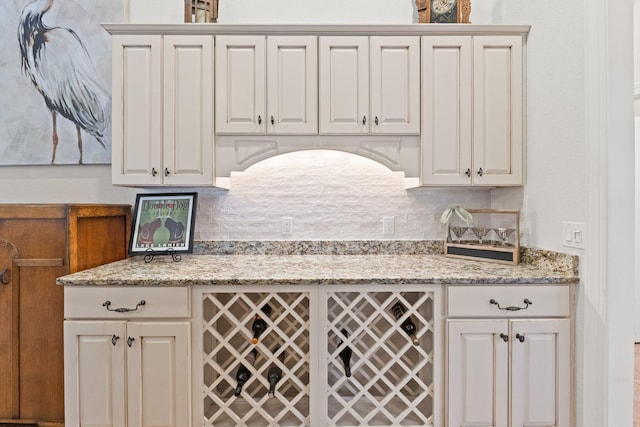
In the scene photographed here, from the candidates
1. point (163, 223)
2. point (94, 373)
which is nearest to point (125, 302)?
point (94, 373)

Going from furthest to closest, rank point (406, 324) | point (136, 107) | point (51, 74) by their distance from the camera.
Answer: point (51, 74) < point (136, 107) < point (406, 324)

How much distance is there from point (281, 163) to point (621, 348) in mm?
1976

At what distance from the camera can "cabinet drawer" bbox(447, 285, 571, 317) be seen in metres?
1.65

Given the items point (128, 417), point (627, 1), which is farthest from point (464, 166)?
point (128, 417)

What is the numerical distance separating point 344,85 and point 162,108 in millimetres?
1026

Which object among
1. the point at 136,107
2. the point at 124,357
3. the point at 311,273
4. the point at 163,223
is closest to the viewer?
the point at 124,357

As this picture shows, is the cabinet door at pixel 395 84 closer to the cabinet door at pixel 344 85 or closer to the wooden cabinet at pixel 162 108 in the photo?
the cabinet door at pixel 344 85

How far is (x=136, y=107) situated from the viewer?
6.49 ft

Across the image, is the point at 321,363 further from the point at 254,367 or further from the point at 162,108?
the point at 162,108

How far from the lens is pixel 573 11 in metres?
1.70

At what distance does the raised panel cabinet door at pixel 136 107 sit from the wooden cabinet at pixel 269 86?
349 mm

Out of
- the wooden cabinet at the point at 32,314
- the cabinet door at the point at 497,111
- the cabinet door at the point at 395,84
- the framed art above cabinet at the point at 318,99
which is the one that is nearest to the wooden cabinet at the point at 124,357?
the wooden cabinet at the point at 32,314

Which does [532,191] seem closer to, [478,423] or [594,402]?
[594,402]

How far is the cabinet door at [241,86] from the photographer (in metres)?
1.99
